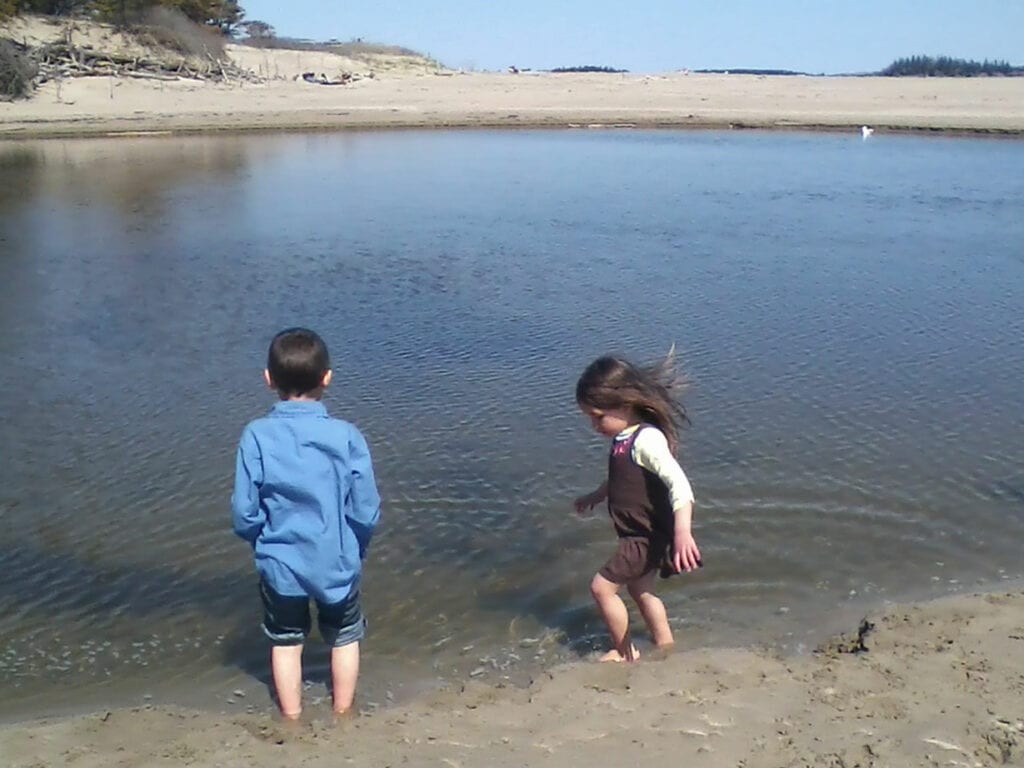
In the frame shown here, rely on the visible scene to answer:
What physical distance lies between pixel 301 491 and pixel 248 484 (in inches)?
6.8

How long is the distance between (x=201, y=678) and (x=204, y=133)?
2665 centimetres

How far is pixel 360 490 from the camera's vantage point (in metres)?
3.60

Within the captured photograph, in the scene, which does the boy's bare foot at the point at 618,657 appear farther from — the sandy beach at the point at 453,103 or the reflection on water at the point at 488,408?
the sandy beach at the point at 453,103

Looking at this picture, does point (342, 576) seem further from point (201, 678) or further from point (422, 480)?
point (422, 480)

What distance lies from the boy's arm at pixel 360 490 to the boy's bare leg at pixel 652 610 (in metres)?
1.14

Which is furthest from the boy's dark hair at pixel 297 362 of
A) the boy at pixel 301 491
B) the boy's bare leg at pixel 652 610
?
the boy's bare leg at pixel 652 610

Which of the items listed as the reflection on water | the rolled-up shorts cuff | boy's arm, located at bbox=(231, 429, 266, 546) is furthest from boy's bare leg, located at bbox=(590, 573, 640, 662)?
boy's arm, located at bbox=(231, 429, 266, 546)

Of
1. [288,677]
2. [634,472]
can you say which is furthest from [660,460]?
[288,677]

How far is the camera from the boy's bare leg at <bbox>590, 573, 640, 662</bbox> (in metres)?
4.10

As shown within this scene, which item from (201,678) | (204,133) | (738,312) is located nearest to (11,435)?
(201,678)

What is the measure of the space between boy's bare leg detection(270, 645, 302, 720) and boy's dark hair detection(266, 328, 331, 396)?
910 millimetres

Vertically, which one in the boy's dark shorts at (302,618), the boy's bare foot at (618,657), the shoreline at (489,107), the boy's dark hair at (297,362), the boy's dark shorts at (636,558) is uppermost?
the shoreline at (489,107)

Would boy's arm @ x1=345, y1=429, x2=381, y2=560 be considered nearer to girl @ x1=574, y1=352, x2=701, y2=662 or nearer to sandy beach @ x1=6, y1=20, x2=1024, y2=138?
girl @ x1=574, y1=352, x2=701, y2=662

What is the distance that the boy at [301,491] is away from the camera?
138 inches
